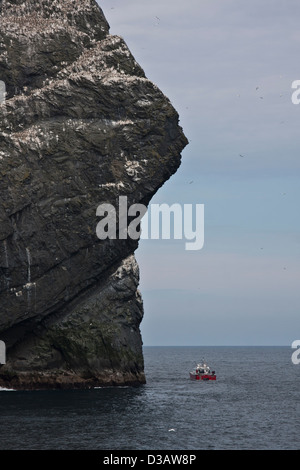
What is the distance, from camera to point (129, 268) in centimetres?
9981

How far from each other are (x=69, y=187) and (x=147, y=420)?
109ft

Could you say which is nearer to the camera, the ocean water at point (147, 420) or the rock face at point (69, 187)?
the ocean water at point (147, 420)

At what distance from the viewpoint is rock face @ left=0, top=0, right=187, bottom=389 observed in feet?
310

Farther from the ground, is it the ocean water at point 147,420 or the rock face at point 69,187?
the rock face at point 69,187

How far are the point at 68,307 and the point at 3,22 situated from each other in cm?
3789

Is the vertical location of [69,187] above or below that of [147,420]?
above

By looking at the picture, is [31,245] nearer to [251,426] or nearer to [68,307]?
[68,307]

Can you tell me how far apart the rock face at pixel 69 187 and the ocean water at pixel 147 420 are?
512 centimetres

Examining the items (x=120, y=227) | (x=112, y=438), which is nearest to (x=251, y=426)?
(x=112, y=438)

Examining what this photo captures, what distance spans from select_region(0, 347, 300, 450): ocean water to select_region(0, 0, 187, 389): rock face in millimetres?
5118

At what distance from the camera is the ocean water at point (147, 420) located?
207ft

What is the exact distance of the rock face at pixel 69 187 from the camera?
9450 cm

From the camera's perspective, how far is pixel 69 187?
312ft

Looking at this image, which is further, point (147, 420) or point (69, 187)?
point (69, 187)
